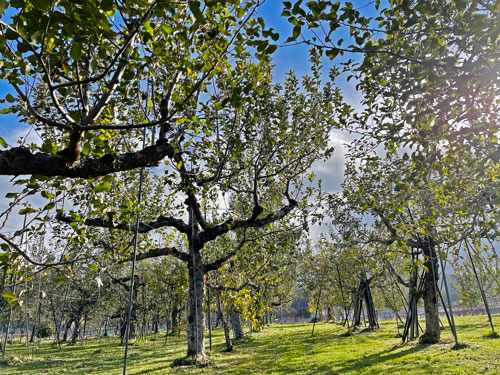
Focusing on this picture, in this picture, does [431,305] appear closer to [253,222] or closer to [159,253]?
[253,222]

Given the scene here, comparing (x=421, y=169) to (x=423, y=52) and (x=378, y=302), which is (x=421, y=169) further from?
(x=378, y=302)

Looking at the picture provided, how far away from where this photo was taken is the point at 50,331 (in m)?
51.1

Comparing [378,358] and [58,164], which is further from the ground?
[58,164]

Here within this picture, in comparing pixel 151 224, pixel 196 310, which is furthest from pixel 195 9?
pixel 196 310

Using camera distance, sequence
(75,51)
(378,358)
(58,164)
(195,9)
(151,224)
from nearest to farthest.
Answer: (75,51)
(195,9)
(58,164)
(151,224)
(378,358)

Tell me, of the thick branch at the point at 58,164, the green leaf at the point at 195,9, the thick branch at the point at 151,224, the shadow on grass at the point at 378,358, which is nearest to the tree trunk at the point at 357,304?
the shadow on grass at the point at 378,358

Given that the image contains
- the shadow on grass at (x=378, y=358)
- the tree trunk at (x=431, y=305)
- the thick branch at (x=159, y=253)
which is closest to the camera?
the shadow on grass at (x=378, y=358)

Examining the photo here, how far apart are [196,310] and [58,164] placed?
32.1 ft

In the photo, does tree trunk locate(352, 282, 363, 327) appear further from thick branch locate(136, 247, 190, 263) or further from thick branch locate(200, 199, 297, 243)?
thick branch locate(136, 247, 190, 263)

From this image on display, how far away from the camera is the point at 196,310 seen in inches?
472

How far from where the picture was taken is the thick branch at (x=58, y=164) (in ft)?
10.8

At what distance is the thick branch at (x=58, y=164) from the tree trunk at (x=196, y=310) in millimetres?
8110

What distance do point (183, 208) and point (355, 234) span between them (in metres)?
9.33

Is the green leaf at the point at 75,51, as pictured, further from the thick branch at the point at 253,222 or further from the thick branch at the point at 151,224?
the thick branch at the point at 253,222
